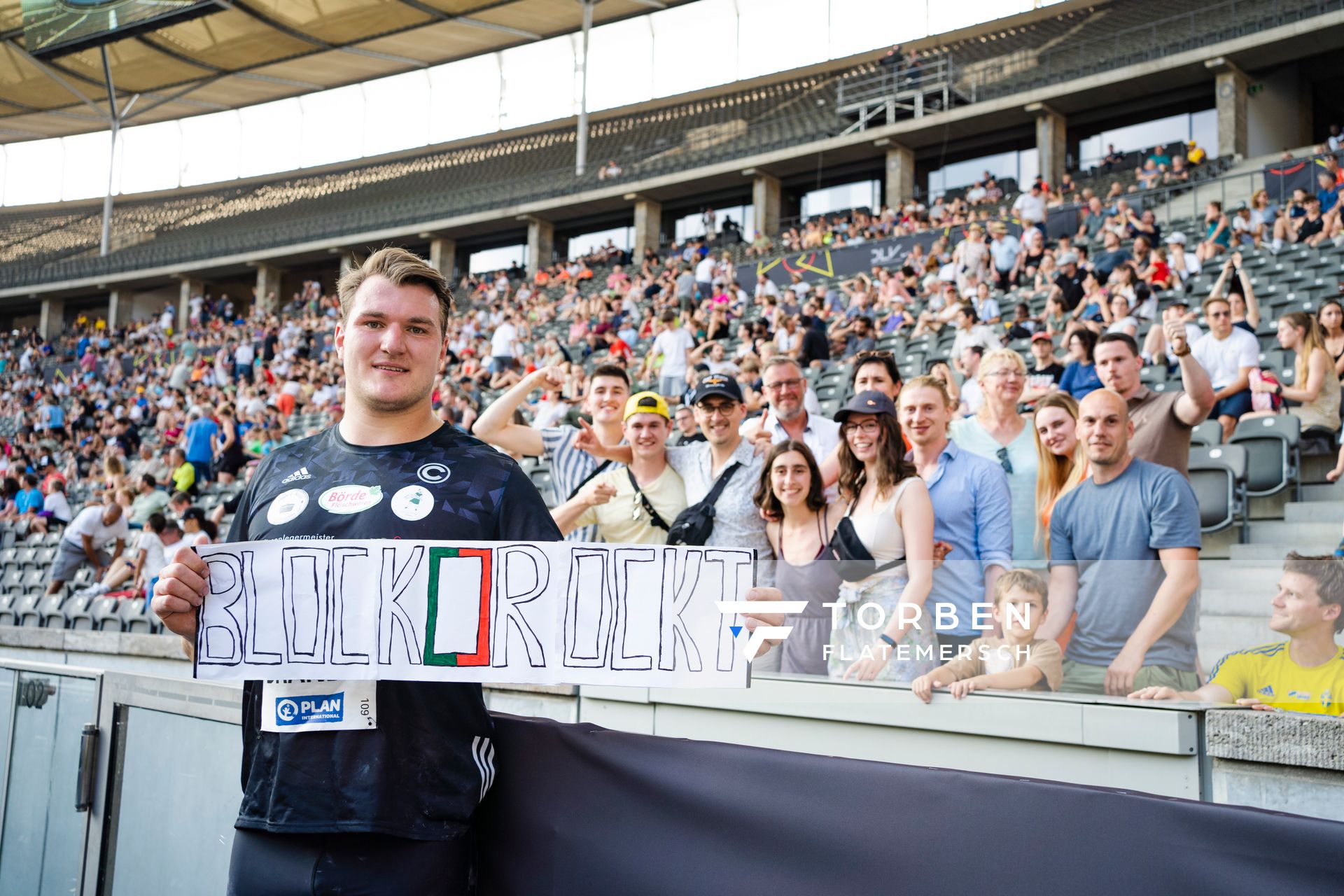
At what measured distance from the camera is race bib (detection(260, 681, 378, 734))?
1844 millimetres

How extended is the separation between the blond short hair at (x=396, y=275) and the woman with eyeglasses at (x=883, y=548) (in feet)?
5.07

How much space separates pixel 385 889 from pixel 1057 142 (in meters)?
26.2

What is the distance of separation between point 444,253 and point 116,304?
45.6 ft

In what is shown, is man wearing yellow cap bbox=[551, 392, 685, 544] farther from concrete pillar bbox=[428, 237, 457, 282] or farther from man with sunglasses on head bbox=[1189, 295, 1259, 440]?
concrete pillar bbox=[428, 237, 457, 282]

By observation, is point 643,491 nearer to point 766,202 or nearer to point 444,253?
point 766,202

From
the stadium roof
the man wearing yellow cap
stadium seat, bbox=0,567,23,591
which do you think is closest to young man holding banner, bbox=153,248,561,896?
the man wearing yellow cap

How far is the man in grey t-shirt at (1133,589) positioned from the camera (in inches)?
101

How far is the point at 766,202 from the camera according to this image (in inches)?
1142

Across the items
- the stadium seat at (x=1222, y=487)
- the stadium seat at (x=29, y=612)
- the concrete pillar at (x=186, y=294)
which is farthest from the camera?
the concrete pillar at (x=186, y=294)

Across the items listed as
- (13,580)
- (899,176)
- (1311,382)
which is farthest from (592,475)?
(899,176)

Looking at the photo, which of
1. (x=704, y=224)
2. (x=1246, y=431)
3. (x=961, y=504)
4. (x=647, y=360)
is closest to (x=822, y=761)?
(x=961, y=504)

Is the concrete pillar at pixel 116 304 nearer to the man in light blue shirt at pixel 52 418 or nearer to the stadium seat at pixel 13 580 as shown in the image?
the man in light blue shirt at pixel 52 418

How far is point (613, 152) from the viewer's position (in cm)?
3353

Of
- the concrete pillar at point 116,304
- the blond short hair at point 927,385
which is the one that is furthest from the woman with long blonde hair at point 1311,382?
the concrete pillar at point 116,304
